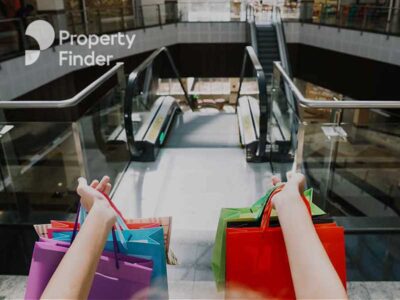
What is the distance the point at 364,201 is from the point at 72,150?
9.24 ft

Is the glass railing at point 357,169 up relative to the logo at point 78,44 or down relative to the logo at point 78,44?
down

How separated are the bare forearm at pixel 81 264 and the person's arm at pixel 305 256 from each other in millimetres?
495

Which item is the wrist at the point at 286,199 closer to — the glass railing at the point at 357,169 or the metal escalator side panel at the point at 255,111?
the glass railing at the point at 357,169

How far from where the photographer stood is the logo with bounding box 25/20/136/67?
24.6 ft

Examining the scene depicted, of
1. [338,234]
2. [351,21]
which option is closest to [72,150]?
[338,234]

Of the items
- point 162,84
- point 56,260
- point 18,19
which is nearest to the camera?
point 56,260

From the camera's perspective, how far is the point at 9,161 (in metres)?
3.32

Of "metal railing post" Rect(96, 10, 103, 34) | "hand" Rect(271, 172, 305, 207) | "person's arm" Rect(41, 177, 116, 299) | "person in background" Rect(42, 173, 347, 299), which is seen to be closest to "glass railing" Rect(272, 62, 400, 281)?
"hand" Rect(271, 172, 305, 207)

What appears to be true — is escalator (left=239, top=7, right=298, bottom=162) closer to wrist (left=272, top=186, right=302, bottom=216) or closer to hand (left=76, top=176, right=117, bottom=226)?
wrist (left=272, top=186, right=302, bottom=216)

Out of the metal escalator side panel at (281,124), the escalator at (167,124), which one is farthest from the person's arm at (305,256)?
the escalator at (167,124)

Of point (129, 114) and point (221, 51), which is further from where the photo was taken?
point (221, 51)

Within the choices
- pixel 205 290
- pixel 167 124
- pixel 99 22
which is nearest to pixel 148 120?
pixel 167 124

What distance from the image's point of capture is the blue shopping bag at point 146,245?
3.69 ft

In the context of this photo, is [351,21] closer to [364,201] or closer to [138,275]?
[364,201]
